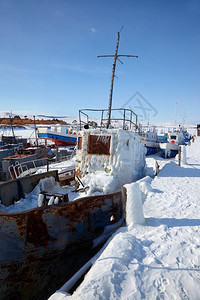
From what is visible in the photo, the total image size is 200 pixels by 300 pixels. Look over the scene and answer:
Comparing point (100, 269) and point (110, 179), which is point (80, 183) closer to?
point (110, 179)

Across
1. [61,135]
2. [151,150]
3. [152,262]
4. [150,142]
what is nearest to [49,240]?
[152,262]

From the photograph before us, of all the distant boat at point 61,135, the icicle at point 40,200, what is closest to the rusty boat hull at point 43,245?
the icicle at point 40,200

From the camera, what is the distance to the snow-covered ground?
8.20 feet

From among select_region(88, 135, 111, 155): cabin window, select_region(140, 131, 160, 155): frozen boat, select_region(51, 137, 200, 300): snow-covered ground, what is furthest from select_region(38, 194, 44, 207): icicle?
select_region(140, 131, 160, 155): frozen boat

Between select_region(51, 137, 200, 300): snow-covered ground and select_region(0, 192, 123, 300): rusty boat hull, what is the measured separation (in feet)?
4.21

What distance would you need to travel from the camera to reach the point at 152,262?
3096 millimetres

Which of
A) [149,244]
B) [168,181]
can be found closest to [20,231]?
[149,244]

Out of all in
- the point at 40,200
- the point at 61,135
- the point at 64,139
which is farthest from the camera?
the point at 64,139

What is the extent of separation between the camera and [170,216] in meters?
4.92

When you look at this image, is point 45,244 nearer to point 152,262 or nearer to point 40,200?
point 40,200

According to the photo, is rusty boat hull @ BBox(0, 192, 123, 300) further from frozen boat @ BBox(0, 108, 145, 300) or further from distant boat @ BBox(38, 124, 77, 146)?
distant boat @ BBox(38, 124, 77, 146)

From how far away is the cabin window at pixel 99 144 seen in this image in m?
8.25

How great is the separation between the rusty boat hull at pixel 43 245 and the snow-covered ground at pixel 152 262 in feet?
4.21

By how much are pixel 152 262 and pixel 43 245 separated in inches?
107
